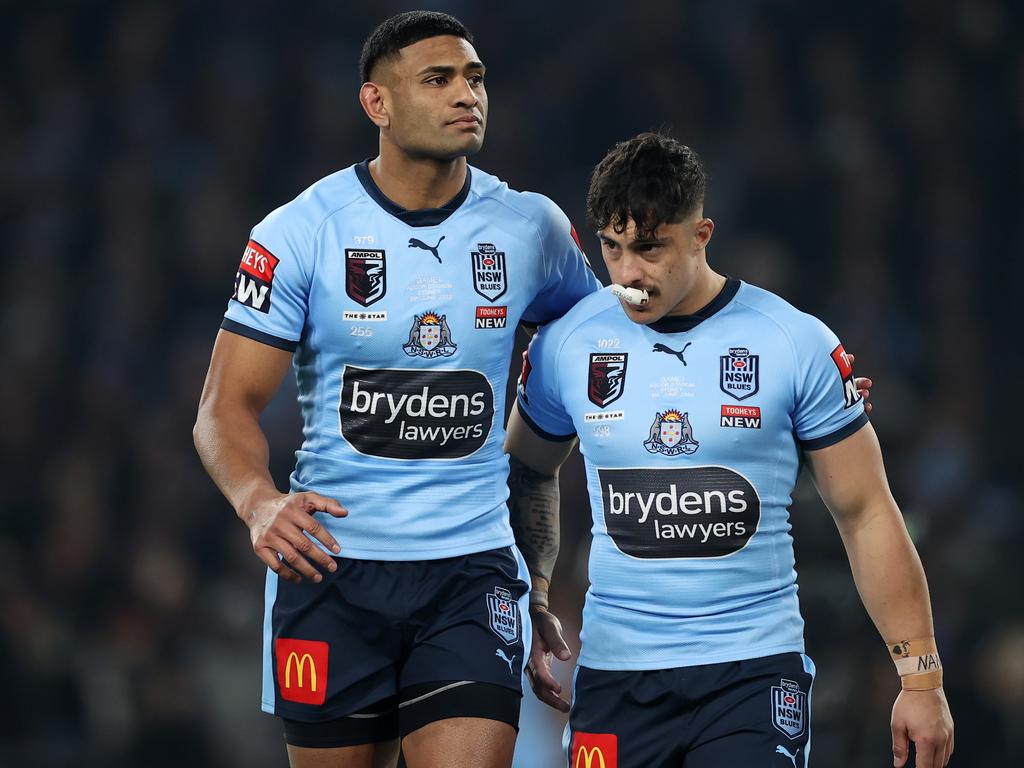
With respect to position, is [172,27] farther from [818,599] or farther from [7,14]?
[818,599]

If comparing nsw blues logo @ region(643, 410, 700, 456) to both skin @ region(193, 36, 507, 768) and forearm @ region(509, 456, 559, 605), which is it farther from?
skin @ region(193, 36, 507, 768)

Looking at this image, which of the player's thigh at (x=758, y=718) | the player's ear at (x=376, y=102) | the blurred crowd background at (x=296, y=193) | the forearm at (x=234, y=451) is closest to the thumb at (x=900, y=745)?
the player's thigh at (x=758, y=718)

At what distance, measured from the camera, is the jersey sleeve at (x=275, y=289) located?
3.26 m

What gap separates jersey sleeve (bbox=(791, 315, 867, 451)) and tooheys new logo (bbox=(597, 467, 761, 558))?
179 millimetres

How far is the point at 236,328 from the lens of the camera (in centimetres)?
327

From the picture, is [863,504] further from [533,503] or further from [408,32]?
[408,32]

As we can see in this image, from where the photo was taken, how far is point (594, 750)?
301cm

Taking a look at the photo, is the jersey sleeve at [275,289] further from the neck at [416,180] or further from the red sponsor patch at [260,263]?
the neck at [416,180]

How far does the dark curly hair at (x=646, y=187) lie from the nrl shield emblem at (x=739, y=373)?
315mm

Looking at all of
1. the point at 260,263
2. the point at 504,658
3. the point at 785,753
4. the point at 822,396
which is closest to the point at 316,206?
the point at 260,263

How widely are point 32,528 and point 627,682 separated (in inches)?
169

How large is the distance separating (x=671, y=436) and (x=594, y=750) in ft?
2.21

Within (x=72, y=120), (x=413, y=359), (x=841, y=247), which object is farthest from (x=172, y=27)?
(x=413, y=359)

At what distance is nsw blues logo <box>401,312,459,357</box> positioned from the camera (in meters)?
3.25
